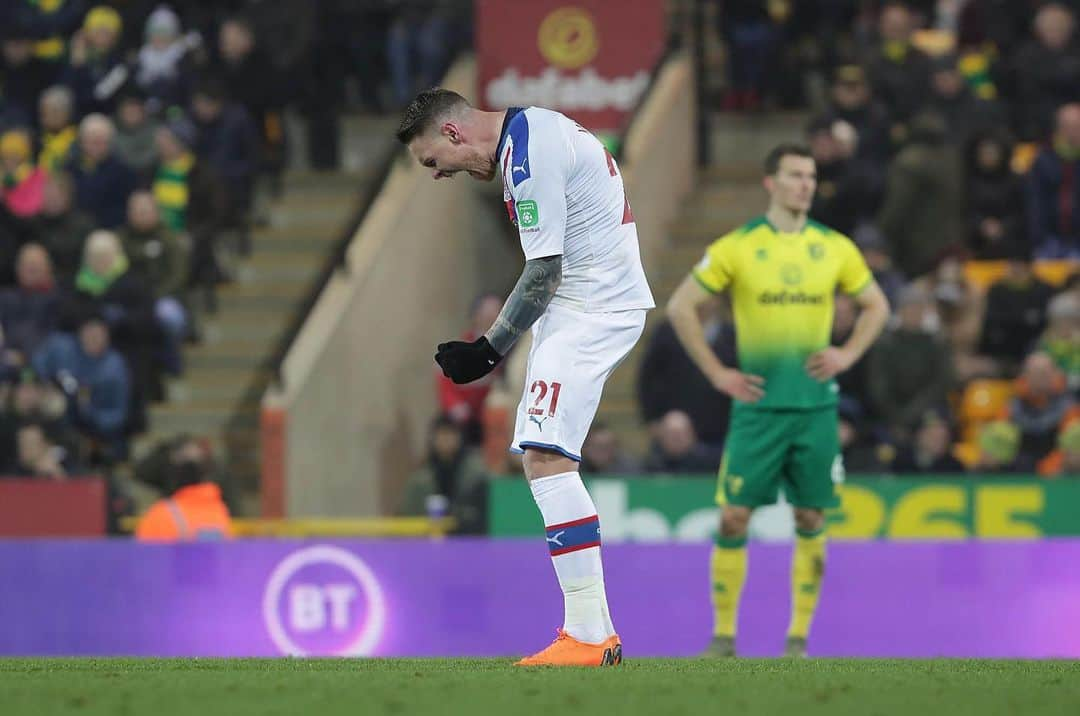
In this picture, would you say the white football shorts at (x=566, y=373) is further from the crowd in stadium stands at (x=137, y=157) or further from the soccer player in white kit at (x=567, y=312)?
the crowd in stadium stands at (x=137, y=157)

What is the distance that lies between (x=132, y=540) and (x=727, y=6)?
846 cm

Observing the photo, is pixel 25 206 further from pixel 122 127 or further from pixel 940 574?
pixel 940 574

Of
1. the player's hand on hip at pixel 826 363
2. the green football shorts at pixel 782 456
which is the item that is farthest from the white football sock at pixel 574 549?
the player's hand on hip at pixel 826 363

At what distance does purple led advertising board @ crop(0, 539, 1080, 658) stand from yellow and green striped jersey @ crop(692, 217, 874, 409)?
94.8 inches

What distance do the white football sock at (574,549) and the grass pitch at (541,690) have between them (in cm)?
25

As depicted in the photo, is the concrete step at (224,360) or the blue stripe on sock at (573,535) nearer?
the blue stripe on sock at (573,535)

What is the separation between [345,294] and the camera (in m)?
18.2

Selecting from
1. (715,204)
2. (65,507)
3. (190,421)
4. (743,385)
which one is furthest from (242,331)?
(743,385)

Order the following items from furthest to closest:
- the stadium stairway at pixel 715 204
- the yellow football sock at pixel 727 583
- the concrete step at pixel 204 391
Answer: the concrete step at pixel 204 391 < the stadium stairway at pixel 715 204 < the yellow football sock at pixel 727 583

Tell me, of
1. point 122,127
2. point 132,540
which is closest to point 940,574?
point 132,540

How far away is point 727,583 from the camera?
11148 millimetres

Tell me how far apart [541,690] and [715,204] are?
1247cm

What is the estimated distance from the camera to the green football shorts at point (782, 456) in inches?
429

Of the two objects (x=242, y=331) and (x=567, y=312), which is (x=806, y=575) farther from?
(x=242, y=331)
